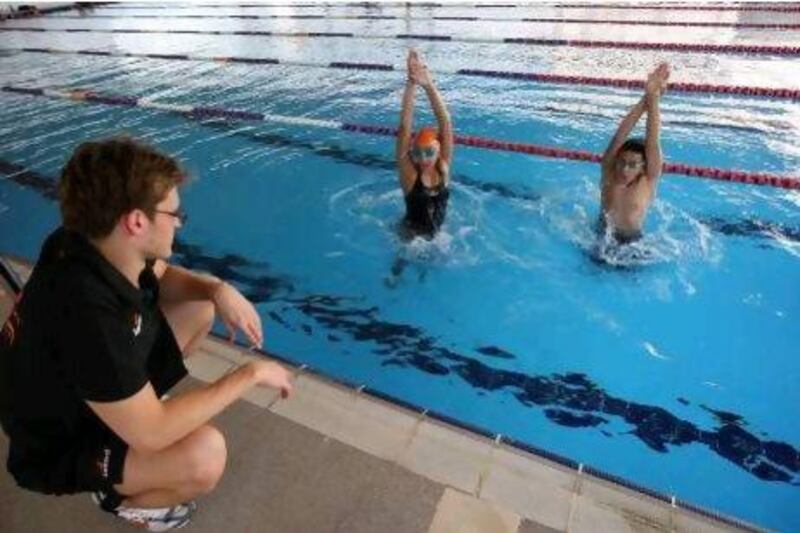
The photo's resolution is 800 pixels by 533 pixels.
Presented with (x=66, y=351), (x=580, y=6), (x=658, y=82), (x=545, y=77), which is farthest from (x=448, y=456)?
(x=580, y=6)

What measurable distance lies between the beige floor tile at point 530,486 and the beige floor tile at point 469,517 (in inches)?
1.6

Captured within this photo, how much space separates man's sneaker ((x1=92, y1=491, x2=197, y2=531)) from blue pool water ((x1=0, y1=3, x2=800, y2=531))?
155cm

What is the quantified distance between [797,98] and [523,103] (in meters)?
2.90

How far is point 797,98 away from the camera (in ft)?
22.6

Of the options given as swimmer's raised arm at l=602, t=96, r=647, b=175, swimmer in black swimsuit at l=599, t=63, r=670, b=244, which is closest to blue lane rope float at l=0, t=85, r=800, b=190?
swimmer in black swimsuit at l=599, t=63, r=670, b=244

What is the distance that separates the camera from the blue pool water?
10.4ft

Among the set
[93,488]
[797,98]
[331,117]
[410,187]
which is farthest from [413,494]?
[797,98]

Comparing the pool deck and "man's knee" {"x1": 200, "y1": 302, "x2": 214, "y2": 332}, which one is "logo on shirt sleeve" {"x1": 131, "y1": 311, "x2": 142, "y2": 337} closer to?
"man's knee" {"x1": 200, "y1": 302, "x2": 214, "y2": 332}

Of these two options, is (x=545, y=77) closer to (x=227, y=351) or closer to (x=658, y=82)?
(x=658, y=82)

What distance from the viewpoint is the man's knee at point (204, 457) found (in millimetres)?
1818

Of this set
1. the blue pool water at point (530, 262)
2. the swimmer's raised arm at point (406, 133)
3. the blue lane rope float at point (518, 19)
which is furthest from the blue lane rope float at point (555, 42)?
the swimmer's raised arm at point (406, 133)

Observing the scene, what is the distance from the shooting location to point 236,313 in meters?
2.17

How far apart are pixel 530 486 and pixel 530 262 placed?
2415 mm

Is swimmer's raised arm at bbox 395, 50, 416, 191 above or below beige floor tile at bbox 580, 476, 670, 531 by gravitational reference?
above
